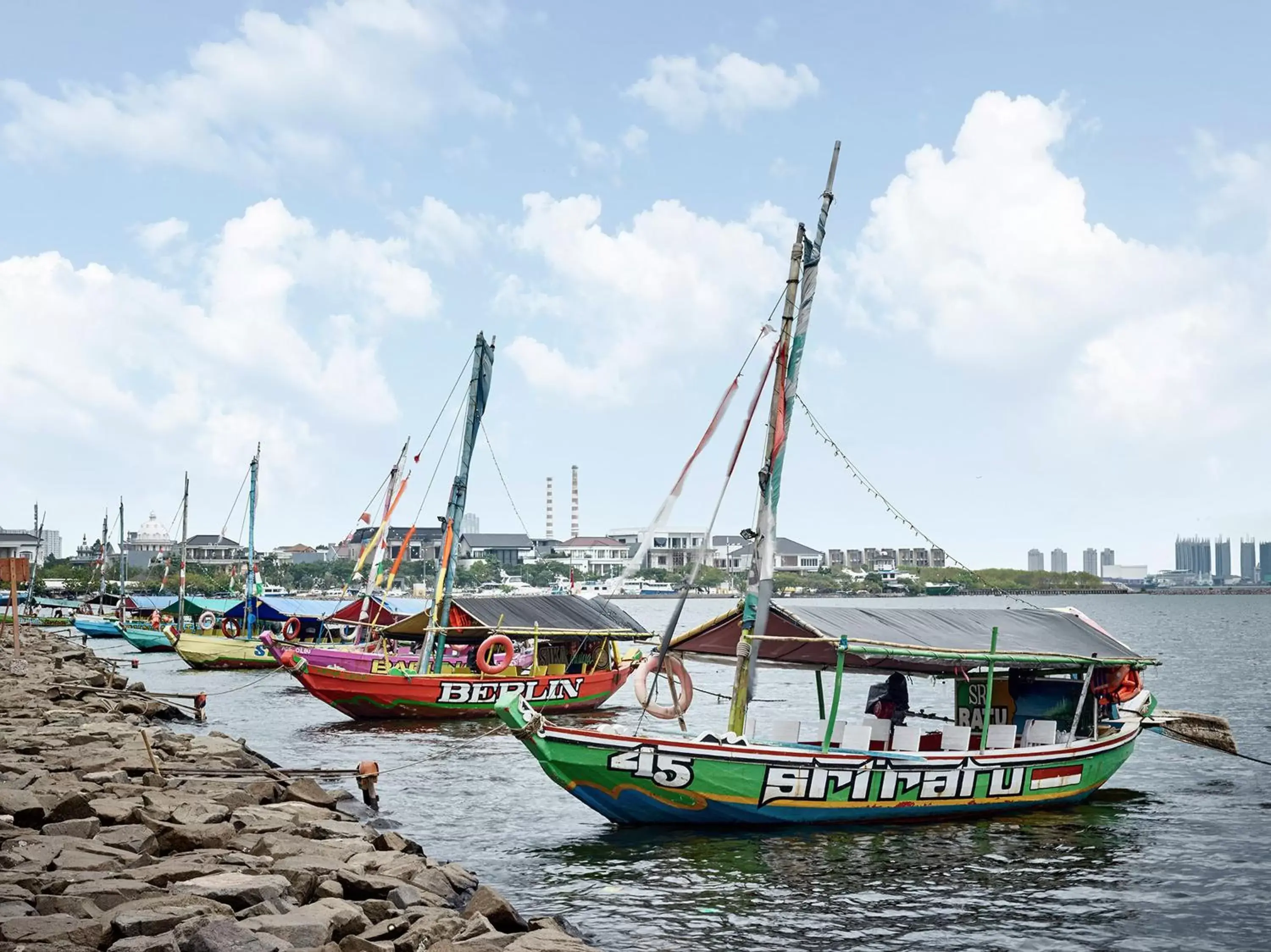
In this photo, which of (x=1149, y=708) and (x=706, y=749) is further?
(x=1149, y=708)

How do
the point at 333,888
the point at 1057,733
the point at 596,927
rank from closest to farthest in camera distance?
the point at 333,888 → the point at 596,927 → the point at 1057,733

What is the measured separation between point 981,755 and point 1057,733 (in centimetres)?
434

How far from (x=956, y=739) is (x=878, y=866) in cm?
476

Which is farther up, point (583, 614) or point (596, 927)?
point (583, 614)

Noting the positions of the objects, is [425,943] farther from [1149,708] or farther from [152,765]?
[1149,708]

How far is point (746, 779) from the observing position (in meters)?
19.7

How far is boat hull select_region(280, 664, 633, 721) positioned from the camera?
→ 1467 inches

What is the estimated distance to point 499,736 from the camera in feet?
115

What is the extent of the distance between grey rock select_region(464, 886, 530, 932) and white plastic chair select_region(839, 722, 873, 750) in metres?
9.42

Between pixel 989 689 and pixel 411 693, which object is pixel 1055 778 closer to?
pixel 989 689

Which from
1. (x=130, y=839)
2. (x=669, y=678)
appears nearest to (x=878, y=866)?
(x=669, y=678)

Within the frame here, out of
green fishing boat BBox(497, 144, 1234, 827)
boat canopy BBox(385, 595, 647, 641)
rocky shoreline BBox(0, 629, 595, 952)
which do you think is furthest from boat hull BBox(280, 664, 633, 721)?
rocky shoreline BBox(0, 629, 595, 952)

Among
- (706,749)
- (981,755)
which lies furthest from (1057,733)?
(706,749)

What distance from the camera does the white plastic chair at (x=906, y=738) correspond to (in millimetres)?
21812
